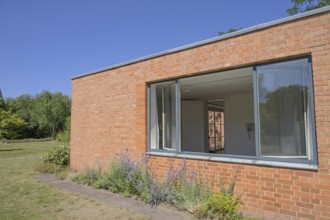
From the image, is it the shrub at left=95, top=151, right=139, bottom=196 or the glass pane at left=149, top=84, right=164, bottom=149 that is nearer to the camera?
the shrub at left=95, top=151, right=139, bottom=196

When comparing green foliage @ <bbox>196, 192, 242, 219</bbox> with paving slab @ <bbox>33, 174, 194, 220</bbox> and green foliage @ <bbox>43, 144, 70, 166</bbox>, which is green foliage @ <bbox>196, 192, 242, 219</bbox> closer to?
paving slab @ <bbox>33, 174, 194, 220</bbox>

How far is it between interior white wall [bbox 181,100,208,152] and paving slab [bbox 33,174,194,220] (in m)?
5.58

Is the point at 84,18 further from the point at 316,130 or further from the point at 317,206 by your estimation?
the point at 317,206

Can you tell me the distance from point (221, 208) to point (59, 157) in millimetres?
7891

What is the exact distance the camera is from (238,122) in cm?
962

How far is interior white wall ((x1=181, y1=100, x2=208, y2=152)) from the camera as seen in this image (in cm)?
1109

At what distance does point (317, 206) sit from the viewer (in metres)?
3.74

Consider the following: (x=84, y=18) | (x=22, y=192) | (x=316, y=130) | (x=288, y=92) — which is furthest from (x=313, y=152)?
(x=84, y=18)

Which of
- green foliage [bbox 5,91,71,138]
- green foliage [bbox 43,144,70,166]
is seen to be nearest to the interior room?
green foliage [bbox 43,144,70,166]

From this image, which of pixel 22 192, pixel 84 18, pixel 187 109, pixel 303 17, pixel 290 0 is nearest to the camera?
pixel 303 17

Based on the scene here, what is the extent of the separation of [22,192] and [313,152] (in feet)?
22.6

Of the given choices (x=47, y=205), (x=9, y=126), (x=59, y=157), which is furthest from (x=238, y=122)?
(x=9, y=126)

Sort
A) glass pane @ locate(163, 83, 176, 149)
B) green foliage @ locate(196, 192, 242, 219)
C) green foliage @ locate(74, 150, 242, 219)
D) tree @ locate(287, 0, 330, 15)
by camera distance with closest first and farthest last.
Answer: green foliage @ locate(196, 192, 242, 219) < green foliage @ locate(74, 150, 242, 219) < glass pane @ locate(163, 83, 176, 149) < tree @ locate(287, 0, 330, 15)

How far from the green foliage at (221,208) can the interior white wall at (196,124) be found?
6.49m
